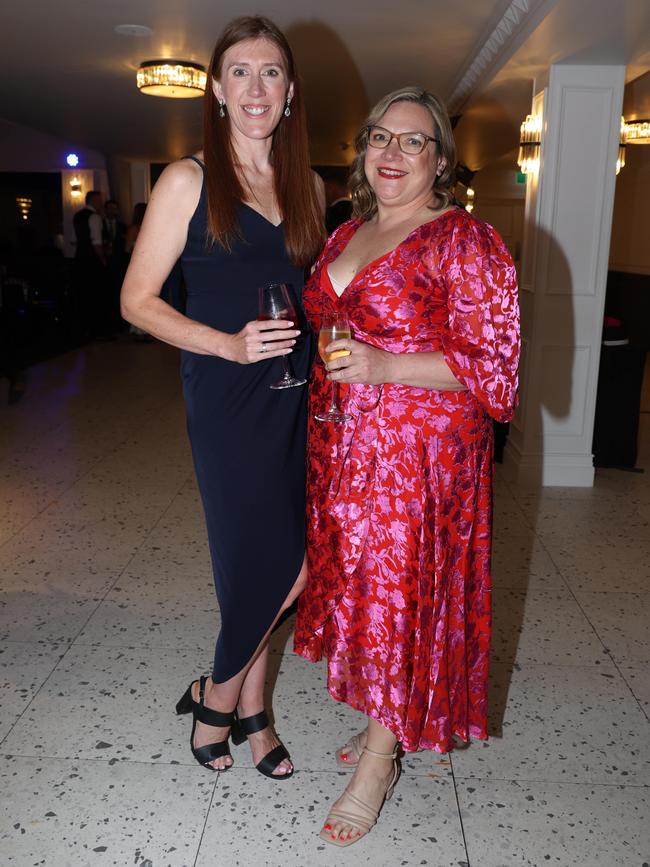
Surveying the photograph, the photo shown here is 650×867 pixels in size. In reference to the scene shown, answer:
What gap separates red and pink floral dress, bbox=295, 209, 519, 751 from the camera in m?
1.58

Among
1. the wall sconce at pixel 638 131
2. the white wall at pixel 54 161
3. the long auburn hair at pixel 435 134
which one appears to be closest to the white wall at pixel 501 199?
the wall sconce at pixel 638 131

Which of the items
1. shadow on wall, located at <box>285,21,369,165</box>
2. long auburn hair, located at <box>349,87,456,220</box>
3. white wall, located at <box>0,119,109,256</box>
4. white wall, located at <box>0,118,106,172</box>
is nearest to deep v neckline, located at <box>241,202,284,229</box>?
long auburn hair, located at <box>349,87,456,220</box>

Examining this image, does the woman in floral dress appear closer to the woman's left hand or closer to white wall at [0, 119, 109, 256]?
the woman's left hand

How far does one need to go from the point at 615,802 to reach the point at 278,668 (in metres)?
1.08

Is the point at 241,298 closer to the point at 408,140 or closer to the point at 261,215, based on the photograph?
the point at 261,215

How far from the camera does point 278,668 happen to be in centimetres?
253

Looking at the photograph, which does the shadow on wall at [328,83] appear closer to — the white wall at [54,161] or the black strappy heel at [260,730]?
the black strappy heel at [260,730]

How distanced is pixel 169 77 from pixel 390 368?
218 inches

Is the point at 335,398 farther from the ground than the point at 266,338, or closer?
closer

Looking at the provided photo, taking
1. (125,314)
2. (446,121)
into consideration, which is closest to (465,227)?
(446,121)

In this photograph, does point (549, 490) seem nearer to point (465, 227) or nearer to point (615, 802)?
point (615, 802)

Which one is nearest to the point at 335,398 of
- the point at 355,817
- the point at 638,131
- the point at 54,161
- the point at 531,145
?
the point at 355,817

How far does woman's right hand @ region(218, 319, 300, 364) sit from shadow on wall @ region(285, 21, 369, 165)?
14.6 feet

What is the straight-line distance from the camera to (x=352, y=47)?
578cm
